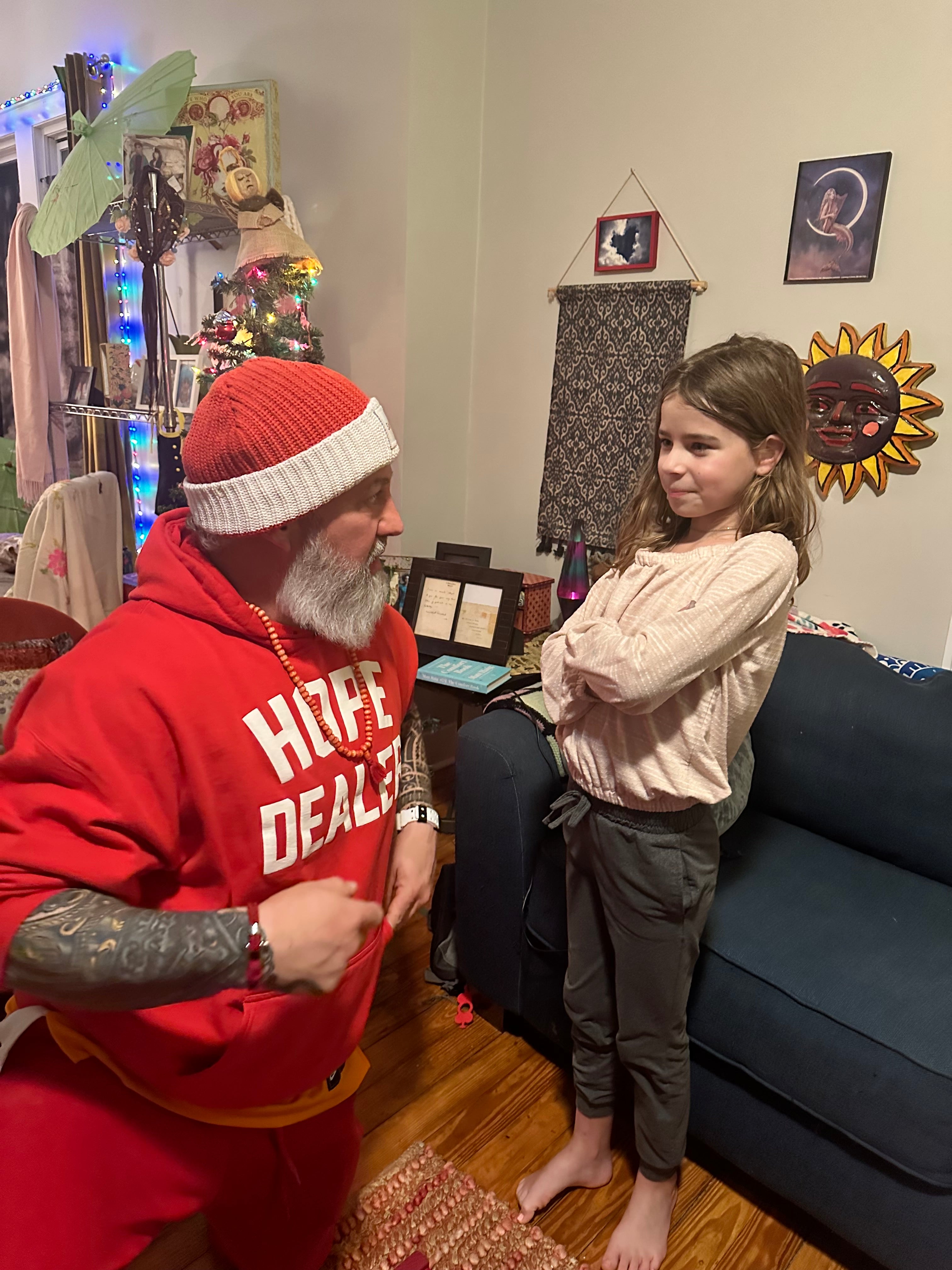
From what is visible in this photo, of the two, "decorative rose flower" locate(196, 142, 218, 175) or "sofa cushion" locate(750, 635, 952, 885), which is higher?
"decorative rose flower" locate(196, 142, 218, 175)

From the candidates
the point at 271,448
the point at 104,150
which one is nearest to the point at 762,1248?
the point at 271,448

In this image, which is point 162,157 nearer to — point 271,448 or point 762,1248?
point 271,448

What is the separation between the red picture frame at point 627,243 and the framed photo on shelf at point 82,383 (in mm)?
2698

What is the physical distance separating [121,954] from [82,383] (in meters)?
Answer: 3.89

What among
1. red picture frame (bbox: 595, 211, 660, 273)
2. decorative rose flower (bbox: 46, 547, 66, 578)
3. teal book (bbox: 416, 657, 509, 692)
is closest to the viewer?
teal book (bbox: 416, 657, 509, 692)

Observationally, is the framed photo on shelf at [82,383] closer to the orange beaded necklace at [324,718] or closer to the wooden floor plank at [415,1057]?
the wooden floor plank at [415,1057]

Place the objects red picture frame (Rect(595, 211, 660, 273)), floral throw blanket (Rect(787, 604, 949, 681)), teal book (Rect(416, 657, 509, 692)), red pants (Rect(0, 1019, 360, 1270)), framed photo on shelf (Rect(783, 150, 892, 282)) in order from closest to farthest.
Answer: red pants (Rect(0, 1019, 360, 1270))
floral throw blanket (Rect(787, 604, 949, 681))
framed photo on shelf (Rect(783, 150, 892, 282))
teal book (Rect(416, 657, 509, 692))
red picture frame (Rect(595, 211, 660, 273))

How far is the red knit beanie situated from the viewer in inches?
35.6

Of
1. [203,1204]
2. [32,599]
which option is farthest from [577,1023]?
[32,599]

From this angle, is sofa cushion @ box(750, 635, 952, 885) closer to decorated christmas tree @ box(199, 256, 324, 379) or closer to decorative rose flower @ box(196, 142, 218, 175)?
decorated christmas tree @ box(199, 256, 324, 379)

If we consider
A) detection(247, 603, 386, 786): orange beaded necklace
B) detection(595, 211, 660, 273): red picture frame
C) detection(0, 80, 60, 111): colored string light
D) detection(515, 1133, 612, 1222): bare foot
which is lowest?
detection(515, 1133, 612, 1222): bare foot

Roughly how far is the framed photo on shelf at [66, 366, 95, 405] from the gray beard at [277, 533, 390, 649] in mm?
3528

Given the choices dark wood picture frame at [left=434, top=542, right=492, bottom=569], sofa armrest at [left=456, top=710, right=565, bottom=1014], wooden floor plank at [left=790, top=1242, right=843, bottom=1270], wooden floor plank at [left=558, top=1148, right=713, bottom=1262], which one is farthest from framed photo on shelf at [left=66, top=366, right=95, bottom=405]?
wooden floor plank at [left=790, top=1242, right=843, bottom=1270]

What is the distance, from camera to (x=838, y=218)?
1936 mm
